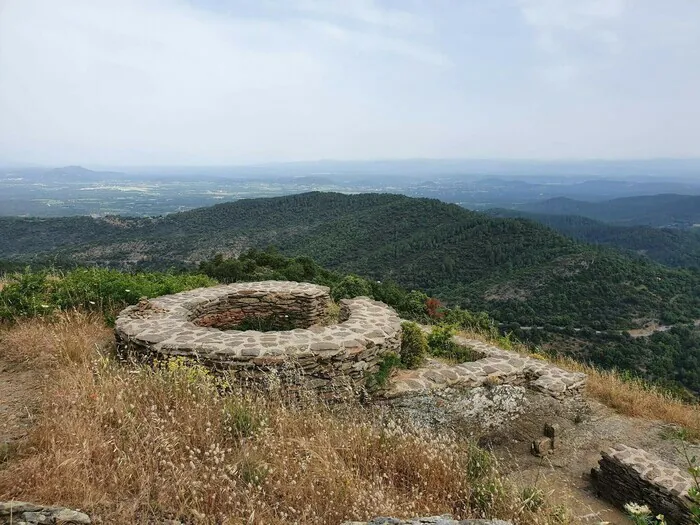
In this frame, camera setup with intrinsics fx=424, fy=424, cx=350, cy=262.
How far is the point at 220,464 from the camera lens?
3.37 m

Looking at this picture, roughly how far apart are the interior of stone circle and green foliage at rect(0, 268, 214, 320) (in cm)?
152

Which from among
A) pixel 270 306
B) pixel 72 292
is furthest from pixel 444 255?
pixel 72 292

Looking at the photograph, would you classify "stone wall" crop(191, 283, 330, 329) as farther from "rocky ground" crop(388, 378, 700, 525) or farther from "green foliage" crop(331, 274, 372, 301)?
"rocky ground" crop(388, 378, 700, 525)

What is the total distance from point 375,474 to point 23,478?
2627mm

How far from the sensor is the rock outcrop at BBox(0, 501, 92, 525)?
254 cm

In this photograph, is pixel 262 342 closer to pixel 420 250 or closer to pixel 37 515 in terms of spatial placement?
pixel 37 515

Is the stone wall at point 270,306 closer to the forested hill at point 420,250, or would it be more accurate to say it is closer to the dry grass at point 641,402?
the dry grass at point 641,402

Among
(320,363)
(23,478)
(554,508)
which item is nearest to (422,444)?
(554,508)

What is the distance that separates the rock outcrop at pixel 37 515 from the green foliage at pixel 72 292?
534cm

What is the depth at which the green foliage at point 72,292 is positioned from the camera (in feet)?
24.2

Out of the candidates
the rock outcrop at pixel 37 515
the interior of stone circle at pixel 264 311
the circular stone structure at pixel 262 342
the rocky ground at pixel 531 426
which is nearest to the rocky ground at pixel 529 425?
the rocky ground at pixel 531 426

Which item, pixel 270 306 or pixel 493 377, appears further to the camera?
pixel 270 306

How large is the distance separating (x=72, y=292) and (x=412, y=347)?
6489mm

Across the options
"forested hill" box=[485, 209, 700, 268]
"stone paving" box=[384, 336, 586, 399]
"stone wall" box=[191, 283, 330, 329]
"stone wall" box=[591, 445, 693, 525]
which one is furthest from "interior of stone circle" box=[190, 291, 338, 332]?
"forested hill" box=[485, 209, 700, 268]
